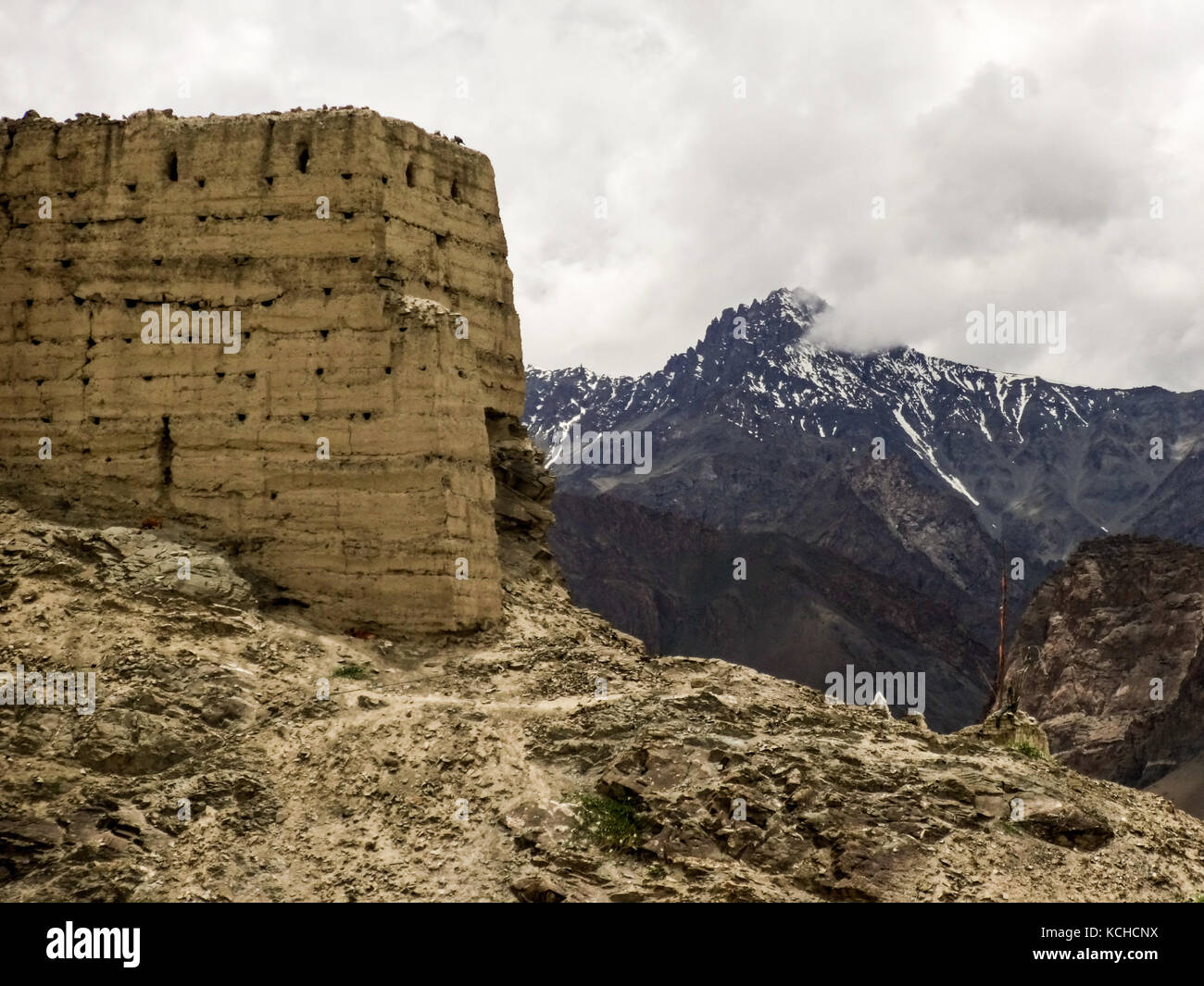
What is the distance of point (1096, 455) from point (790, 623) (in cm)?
6601

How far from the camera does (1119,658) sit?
3450 inches

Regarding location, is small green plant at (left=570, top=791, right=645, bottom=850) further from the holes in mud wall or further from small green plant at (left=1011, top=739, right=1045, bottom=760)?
the holes in mud wall

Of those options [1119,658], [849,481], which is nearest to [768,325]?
[849,481]

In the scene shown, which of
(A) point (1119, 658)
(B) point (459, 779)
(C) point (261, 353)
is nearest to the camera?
(B) point (459, 779)

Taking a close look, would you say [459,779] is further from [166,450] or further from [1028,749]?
[1028,749]

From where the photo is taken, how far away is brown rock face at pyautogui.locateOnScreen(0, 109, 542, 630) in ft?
101

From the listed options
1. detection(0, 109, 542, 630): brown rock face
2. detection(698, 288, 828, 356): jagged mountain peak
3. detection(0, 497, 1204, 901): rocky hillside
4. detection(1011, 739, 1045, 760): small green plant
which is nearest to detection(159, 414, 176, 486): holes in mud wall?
detection(0, 109, 542, 630): brown rock face

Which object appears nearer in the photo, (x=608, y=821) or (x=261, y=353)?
(x=608, y=821)

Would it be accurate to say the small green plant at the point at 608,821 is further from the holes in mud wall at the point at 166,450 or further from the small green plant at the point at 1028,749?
the holes in mud wall at the point at 166,450

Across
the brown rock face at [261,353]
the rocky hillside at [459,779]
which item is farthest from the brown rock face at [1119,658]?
the rocky hillside at [459,779]

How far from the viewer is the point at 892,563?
5281 inches

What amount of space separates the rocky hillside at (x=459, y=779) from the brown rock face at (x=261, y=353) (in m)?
1.21

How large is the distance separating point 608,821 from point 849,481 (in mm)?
116695
